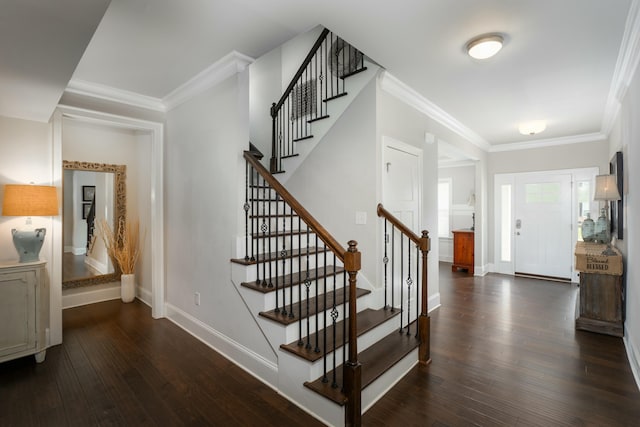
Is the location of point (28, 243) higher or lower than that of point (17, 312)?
higher

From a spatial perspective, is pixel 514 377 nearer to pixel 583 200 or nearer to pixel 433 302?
pixel 433 302

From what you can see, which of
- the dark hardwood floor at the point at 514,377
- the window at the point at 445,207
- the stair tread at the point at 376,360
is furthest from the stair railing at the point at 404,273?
the window at the point at 445,207

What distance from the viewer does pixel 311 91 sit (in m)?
3.81

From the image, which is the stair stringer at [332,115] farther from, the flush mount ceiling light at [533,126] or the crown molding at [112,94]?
the flush mount ceiling light at [533,126]

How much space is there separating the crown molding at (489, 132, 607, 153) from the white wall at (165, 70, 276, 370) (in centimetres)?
568

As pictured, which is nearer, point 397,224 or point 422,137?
point 397,224

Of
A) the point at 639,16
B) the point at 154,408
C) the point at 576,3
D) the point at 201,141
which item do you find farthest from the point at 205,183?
the point at 639,16

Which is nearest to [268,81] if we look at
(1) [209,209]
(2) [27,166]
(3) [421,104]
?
(3) [421,104]

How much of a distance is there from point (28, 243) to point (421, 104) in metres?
4.41

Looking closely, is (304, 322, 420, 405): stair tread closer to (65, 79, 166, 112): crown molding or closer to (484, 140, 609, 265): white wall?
(65, 79, 166, 112): crown molding

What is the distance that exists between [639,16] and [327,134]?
254 cm

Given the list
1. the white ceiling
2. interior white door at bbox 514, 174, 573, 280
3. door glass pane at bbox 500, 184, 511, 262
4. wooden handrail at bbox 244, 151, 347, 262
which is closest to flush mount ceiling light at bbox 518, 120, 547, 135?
the white ceiling

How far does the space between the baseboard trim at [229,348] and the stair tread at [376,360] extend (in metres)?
0.48

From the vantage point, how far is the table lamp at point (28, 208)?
2682mm
